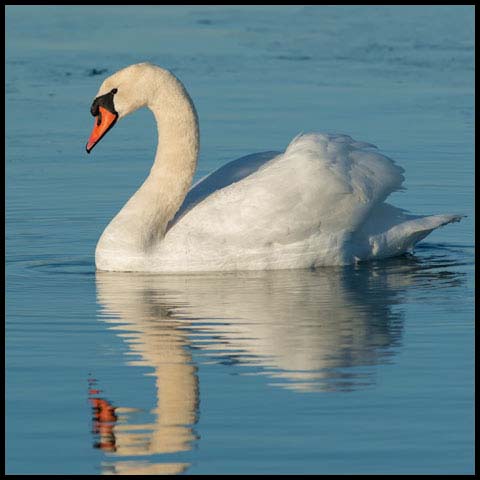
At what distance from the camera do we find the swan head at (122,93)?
1255cm

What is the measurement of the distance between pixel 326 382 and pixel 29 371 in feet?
5.50

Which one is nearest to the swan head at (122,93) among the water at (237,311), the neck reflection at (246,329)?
the water at (237,311)

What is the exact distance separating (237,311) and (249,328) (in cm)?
57

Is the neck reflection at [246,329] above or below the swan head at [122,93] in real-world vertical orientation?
below

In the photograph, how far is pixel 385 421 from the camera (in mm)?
8086

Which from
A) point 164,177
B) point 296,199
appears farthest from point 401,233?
point 164,177

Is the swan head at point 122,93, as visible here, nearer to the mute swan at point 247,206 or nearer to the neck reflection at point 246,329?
the mute swan at point 247,206

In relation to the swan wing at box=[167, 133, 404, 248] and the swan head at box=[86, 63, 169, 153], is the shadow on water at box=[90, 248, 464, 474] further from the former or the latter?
the swan head at box=[86, 63, 169, 153]

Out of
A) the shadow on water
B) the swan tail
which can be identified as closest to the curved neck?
the shadow on water

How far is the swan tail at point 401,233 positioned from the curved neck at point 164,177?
1548 millimetres

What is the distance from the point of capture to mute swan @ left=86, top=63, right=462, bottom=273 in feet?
39.7

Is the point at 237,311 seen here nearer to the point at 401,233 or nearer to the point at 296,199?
the point at 296,199

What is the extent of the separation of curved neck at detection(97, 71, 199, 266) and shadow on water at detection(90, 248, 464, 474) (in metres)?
0.34

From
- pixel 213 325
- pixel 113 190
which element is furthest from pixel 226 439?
pixel 113 190
